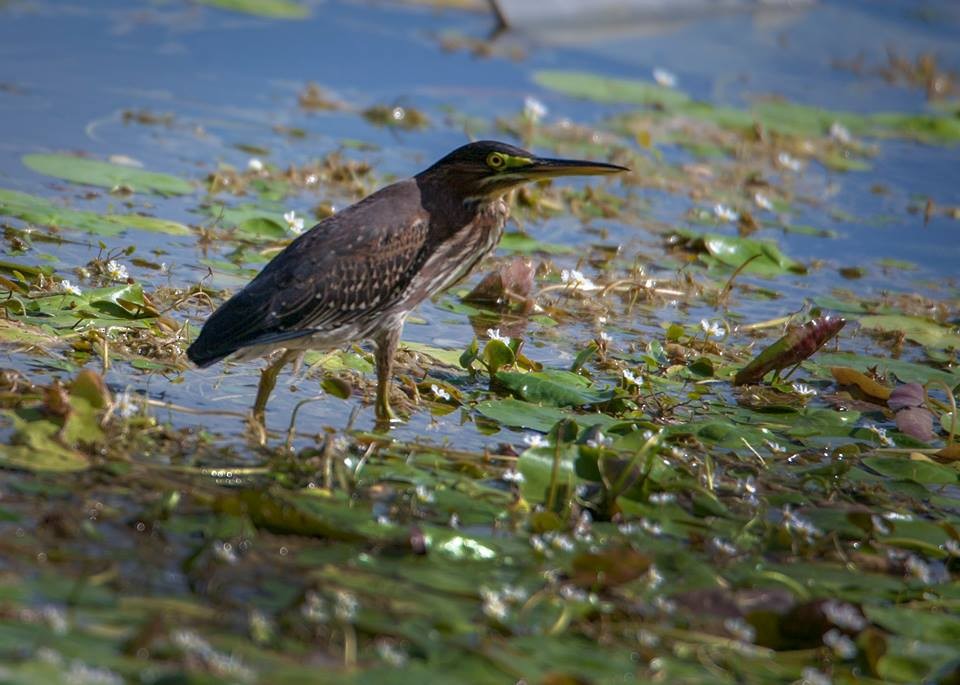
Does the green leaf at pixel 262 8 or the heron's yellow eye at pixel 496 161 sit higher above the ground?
the green leaf at pixel 262 8

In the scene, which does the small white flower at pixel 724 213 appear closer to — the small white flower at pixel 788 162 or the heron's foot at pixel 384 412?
the small white flower at pixel 788 162

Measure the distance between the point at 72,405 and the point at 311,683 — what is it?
203 cm

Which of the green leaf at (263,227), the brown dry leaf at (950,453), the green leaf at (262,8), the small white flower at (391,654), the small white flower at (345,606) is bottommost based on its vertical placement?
the small white flower at (391,654)

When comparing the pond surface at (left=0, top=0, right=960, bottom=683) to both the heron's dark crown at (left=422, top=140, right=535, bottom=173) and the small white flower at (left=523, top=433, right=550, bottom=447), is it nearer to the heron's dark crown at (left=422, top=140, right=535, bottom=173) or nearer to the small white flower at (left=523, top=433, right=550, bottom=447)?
the small white flower at (left=523, top=433, right=550, bottom=447)

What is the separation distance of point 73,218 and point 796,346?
164 inches

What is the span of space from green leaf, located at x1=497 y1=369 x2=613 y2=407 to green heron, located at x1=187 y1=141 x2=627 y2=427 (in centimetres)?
58

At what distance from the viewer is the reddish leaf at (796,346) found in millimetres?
7414

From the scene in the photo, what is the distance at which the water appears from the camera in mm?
8508

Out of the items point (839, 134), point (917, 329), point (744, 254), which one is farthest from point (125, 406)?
point (839, 134)

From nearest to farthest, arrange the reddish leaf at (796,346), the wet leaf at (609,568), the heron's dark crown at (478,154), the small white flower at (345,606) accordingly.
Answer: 1. the small white flower at (345,606)
2. the wet leaf at (609,568)
3. the heron's dark crown at (478,154)
4. the reddish leaf at (796,346)

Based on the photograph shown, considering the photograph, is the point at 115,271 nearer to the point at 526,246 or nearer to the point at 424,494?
the point at 424,494

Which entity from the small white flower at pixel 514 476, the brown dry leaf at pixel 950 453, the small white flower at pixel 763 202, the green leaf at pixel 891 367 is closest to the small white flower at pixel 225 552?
the small white flower at pixel 514 476

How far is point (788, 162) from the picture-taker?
13.2 m

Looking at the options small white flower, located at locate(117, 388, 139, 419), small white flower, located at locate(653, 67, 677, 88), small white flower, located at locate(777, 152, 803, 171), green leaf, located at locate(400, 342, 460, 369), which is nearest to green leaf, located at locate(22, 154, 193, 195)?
green leaf, located at locate(400, 342, 460, 369)
